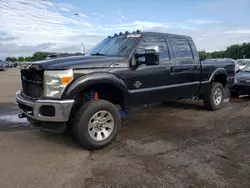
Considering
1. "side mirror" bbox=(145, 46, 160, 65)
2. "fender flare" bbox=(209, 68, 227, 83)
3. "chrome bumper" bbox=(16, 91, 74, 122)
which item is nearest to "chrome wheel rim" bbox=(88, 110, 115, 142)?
"chrome bumper" bbox=(16, 91, 74, 122)

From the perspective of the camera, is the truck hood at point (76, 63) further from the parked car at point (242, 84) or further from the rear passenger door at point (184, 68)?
the parked car at point (242, 84)

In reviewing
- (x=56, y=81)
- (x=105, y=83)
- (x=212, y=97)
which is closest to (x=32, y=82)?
(x=56, y=81)

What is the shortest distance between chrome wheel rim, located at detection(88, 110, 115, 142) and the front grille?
98 cm

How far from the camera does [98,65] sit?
14.5 feet

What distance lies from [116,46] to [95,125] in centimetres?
189

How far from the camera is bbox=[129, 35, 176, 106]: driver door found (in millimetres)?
4941

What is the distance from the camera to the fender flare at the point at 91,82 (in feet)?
13.3

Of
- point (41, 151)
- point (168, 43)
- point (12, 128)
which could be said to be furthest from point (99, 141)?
point (168, 43)

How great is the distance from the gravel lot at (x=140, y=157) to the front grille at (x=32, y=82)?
0.93 meters

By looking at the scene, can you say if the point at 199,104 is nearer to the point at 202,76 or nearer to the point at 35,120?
the point at 202,76

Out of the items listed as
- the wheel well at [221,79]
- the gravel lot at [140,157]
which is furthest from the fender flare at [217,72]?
the gravel lot at [140,157]

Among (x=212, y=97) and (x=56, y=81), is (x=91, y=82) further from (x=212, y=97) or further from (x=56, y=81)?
(x=212, y=97)

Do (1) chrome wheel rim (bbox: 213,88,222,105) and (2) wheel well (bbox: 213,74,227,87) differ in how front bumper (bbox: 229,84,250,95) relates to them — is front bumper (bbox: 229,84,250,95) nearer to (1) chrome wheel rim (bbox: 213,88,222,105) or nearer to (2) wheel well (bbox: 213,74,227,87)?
(2) wheel well (bbox: 213,74,227,87)

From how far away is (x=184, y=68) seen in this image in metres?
6.01
